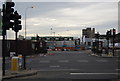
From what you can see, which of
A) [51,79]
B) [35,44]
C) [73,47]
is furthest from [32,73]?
[73,47]

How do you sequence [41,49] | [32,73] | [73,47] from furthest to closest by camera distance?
[73,47], [41,49], [32,73]

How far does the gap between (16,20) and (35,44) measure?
38.0m

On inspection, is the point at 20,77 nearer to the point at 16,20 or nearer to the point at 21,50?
the point at 16,20

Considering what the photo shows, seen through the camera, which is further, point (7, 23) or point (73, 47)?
point (73, 47)

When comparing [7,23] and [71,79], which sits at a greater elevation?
[7,23]

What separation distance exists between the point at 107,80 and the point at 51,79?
314 cm

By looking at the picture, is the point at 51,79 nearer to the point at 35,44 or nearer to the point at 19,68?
A: the point at 19,68

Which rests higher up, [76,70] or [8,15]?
[8,15]

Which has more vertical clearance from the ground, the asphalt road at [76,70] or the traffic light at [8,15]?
the traffic light at [8,15]

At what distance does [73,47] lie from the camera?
318 feet

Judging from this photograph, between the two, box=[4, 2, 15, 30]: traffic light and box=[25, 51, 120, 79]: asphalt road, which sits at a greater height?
box=[4, 2, 15, 30]: traffic light

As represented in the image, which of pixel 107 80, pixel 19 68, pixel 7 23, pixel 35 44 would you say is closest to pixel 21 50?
pixel 35 44

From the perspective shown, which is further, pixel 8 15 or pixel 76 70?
pixel 76 70

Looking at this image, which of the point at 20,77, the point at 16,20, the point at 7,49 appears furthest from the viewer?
the point at 7,49
